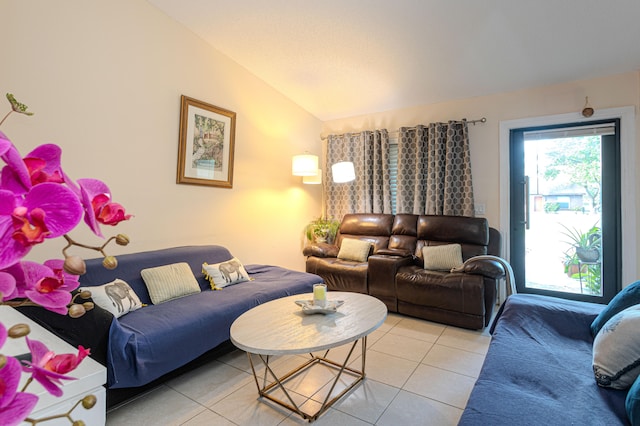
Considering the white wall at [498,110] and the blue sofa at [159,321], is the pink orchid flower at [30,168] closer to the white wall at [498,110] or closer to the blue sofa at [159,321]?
the blue sofa at [159,321]

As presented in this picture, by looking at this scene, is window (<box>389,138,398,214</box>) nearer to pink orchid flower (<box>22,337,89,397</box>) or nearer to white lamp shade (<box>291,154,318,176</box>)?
white lamp shade (<box>291,154,318,176</box>)

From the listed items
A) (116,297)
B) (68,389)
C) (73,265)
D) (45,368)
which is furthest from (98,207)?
(116,297)

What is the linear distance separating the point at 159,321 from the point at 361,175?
3.41 meters

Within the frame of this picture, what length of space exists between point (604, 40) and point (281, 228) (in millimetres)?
3820

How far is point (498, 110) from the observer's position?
3.83 metres

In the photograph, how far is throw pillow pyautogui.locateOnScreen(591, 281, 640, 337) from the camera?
5.23 feet

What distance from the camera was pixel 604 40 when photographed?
9.10 feet

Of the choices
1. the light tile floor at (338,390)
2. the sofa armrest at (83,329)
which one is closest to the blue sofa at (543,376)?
the light tile floor at (338,390)

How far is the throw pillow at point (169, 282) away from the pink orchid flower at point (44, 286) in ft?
7.68

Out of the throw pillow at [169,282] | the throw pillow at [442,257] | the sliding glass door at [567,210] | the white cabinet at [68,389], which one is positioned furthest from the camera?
the throw pillow at [442,257]

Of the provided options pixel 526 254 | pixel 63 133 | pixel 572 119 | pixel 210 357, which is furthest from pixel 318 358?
pixel 572 119

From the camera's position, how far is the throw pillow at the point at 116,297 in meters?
2.05

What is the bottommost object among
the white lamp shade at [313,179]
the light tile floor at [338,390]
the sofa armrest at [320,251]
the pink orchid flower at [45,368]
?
the light tile floor at [338,390]

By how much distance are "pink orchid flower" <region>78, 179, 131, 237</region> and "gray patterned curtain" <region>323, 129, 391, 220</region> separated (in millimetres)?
4284
